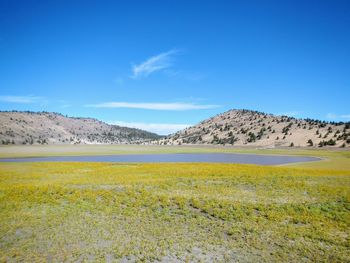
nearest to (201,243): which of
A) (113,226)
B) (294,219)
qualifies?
(113,226)

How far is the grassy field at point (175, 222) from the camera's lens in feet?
47.6

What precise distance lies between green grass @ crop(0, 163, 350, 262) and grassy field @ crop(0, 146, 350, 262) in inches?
1.9

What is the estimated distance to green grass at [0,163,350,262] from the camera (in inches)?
572

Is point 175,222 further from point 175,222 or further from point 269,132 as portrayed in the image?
point 269,132

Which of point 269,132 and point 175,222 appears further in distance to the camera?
point 269,132

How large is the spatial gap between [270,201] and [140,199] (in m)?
9.42

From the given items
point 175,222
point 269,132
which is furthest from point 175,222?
point 269,132

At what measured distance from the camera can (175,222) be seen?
18.7m

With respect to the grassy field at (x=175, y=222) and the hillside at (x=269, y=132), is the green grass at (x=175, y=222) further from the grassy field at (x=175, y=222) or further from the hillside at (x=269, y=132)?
the hillside at (x=269, y=132)

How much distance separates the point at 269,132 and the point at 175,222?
127 metres

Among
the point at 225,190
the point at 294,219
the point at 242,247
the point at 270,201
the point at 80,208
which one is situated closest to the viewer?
the point at 242,247

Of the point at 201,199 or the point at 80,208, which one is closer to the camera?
the point at 80,208

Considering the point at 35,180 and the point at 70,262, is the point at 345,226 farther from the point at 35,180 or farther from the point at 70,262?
the point at 35,180

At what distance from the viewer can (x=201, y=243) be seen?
617 inches
